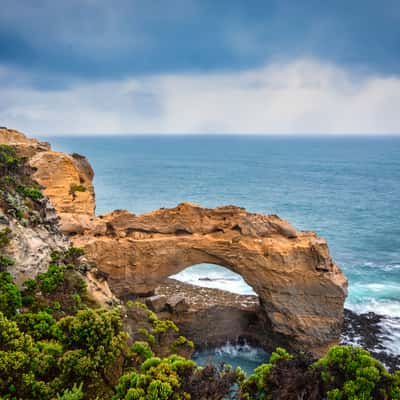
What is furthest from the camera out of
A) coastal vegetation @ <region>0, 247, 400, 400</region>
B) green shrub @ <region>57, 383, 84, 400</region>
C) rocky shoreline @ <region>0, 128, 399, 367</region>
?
rocky shoreline @ <region>0, 128, 399, 367</region>

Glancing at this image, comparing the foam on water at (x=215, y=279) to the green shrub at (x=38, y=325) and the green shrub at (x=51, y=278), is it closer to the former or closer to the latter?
the green shrub at (x=51, y=278)

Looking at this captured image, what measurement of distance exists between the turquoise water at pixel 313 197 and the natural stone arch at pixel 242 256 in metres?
7.54

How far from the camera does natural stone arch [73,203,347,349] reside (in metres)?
25.0

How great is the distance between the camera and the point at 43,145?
29953 mm

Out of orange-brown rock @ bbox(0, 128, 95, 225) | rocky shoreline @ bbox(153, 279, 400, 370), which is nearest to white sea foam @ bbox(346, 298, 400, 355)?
rocky shoreline @ bbox(153, 279, 400, 370)

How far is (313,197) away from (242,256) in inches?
2100

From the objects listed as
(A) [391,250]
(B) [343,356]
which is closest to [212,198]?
(A) [391,250]

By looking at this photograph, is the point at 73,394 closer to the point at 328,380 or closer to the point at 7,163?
the point at 328,380

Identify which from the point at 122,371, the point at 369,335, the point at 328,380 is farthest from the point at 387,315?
the point at 122,371

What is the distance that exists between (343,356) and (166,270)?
651 inches

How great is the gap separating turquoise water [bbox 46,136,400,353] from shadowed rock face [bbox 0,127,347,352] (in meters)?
7.66

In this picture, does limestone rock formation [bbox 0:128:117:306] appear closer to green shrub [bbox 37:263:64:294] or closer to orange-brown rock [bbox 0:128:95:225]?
orange-brown rock [bbox 0:128:95:225]

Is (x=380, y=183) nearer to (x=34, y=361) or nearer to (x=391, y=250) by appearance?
(x=391, y=250)

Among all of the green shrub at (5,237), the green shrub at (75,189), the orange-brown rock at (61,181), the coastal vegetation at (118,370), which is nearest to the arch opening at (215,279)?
the orange-brown rock at (61,181)
